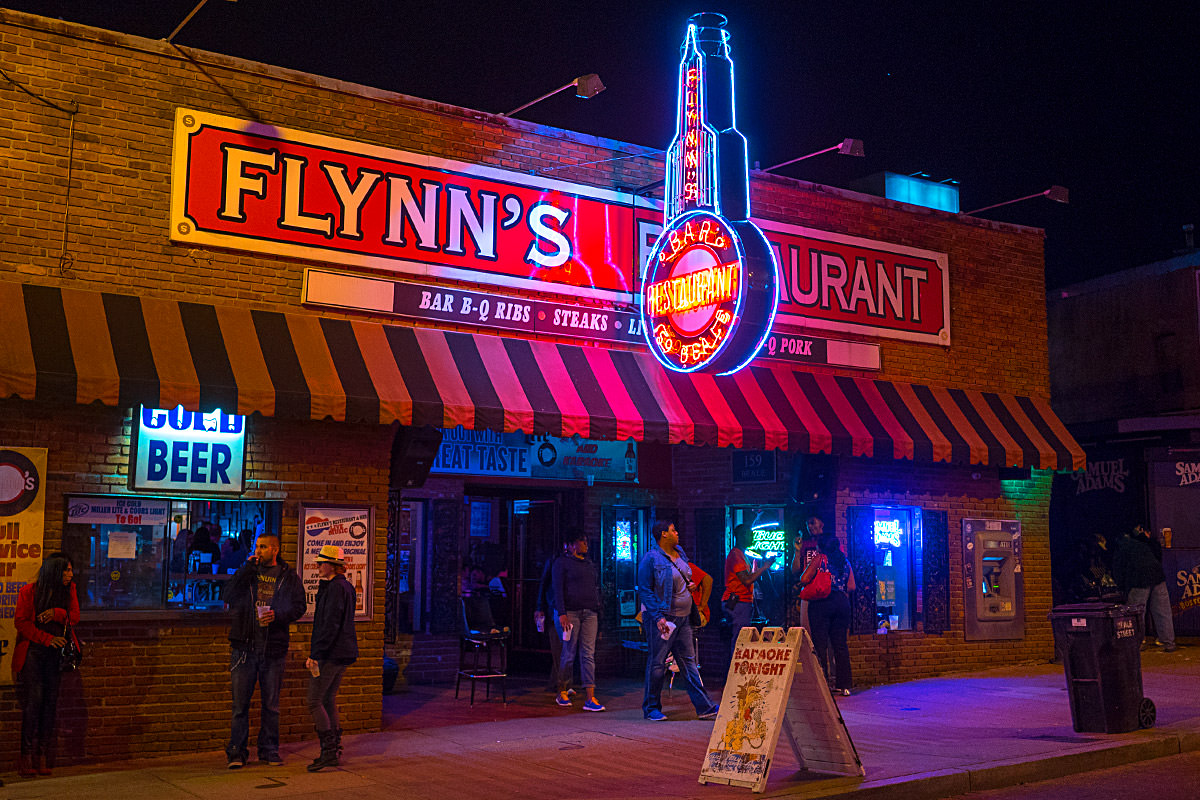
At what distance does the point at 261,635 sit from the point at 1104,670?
7.44 meters

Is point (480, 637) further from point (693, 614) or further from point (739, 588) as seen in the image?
point (739, 588)

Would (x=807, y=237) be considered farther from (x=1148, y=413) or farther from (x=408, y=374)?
(x=1148, y=413)

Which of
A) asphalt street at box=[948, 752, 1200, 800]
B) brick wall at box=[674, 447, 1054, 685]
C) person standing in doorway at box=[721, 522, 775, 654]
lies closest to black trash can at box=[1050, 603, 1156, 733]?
asphalt street at box=[948, 752, 1200, 800]

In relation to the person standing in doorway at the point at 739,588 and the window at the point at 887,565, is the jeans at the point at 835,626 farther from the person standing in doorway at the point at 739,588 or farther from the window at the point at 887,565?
the window at the point at 887,565

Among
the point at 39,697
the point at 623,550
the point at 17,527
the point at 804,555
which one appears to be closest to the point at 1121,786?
the point at 804,555

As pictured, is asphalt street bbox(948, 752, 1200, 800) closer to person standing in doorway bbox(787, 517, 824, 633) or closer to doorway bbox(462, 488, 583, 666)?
person standing in doorway bbox(787, 517, 824, 633)

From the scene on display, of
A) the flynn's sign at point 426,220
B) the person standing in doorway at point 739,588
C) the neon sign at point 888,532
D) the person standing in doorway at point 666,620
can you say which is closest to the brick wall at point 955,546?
the neon sign at point 888,532

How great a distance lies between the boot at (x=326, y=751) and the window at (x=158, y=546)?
210 centimetres

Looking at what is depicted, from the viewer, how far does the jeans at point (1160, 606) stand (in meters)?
16.4

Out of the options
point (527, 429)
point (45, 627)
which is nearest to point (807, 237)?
point (527, 429)

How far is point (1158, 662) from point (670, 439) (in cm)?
838

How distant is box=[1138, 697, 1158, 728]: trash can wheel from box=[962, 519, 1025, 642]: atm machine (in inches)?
186

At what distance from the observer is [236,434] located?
10469 mm

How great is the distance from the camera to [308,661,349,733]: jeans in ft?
29.4
